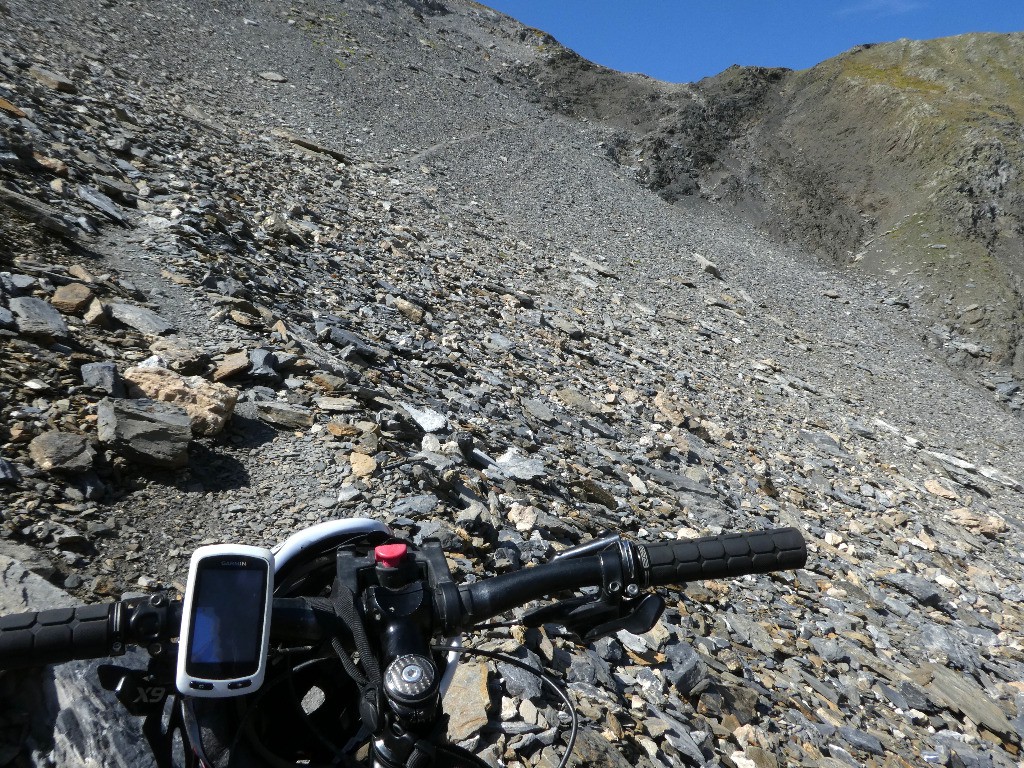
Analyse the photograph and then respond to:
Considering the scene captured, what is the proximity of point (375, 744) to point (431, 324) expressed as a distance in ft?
27.3

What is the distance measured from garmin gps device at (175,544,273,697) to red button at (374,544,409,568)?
279 millimetres

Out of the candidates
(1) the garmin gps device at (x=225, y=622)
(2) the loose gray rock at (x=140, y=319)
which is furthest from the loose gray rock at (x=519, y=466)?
(1) the garmin gps device at (x=225, y=622)

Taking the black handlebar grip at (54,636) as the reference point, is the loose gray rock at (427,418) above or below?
below

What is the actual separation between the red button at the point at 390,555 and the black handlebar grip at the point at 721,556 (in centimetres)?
70

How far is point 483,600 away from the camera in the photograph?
67.8 inches

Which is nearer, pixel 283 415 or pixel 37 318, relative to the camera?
pixel 37 318

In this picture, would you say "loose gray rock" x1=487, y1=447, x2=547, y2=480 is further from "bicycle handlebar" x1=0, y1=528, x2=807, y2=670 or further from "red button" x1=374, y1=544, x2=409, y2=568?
"red button" x1=374, y1=544, x2=409, y2=568

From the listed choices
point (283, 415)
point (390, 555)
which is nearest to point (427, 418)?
point (283, 415)

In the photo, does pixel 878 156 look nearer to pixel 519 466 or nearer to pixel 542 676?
pixel 519 466

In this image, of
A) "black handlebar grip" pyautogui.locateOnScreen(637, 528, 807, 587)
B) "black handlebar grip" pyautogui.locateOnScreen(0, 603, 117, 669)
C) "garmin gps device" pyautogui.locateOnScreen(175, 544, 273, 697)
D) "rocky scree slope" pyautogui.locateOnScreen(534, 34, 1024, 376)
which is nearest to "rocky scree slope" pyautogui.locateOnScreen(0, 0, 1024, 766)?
"black handlebar grip" pyautogui.locateOnScreen(0, 603, 117, 669)

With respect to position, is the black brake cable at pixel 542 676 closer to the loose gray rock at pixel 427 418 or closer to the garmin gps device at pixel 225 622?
the garmin gps device at pixel 225 622

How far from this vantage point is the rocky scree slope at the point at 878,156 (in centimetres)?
2367

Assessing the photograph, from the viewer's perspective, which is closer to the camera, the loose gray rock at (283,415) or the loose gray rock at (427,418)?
the loose gray rock at (283,415)

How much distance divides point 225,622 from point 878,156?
3518cm
